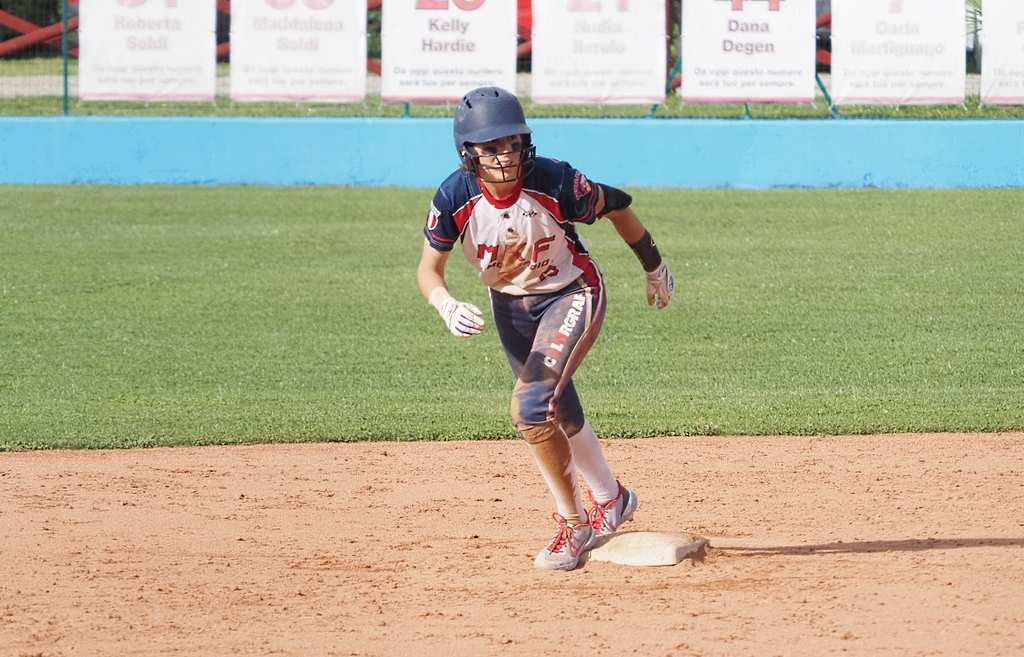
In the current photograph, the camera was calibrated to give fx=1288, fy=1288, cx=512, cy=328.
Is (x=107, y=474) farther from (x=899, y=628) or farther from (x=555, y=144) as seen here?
(x=555, y=144)

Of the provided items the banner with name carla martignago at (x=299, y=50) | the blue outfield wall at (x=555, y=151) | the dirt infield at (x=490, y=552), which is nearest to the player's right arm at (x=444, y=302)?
the dirt infield at (x=490, y=552)

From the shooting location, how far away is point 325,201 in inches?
620

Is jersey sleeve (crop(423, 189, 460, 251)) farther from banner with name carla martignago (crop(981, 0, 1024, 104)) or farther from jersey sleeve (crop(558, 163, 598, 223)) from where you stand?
banner with name carla martignago (crop(981, 0, 1024, 104))

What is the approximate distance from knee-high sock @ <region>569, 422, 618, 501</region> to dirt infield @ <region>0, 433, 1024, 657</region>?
36cm

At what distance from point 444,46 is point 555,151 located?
195 cm

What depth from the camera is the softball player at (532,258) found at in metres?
4.77

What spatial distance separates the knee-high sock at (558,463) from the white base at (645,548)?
17 cm

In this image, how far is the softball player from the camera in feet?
15.6

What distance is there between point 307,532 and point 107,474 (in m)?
1.59

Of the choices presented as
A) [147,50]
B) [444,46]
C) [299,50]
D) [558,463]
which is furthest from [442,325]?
[147,50]

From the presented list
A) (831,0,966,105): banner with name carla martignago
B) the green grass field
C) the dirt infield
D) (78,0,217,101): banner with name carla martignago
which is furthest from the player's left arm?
(78,0,217,101): banner with name carla martignago

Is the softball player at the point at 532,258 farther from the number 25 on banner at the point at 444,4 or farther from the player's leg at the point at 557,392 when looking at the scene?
the number 25 on banner at the point at 444,4

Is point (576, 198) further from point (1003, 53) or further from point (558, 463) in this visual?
point (1003, 53)

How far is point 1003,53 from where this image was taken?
53.2ft
